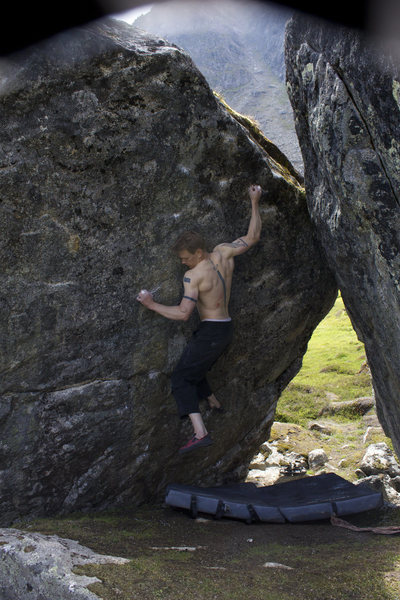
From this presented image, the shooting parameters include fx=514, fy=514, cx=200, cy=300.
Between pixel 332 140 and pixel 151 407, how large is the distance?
455 cm

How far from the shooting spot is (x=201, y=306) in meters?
7.48

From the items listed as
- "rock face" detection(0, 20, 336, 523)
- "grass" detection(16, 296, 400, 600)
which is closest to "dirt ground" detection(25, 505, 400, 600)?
"grass" detection(16, 296, 400, 600)

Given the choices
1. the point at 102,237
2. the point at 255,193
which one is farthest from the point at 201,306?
the point at 255,193

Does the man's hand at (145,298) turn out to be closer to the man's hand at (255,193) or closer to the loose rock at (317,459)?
the man's hand at (255,193)

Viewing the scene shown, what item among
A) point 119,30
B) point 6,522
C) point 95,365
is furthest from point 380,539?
point 119,30

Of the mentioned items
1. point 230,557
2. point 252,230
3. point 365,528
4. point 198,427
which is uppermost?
point 252,230

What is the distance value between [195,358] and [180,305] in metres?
0.91

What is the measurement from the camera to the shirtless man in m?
7.14

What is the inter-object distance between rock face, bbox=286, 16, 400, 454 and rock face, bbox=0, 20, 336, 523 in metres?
1.03

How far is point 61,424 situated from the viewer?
7.16 metres

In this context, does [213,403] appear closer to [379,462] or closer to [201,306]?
[201,306]

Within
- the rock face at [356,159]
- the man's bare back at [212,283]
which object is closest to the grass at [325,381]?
the rock face at [356,159]

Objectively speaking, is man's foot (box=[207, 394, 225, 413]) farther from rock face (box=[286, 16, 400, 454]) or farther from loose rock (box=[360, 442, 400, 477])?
loose rock (box=[360, 442, 400, 477])

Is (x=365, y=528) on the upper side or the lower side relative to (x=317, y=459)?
upper
